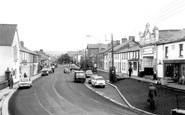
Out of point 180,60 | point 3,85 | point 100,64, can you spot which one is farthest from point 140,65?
point 100,64

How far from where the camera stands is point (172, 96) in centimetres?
2188

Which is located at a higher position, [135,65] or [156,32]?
[156,32]

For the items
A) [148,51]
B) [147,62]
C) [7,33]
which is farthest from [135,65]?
[7,33]

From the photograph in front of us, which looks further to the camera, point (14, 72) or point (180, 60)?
point (14, 72)

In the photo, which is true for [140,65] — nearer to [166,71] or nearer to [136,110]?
[166,71]

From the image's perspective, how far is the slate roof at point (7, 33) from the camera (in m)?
38.3

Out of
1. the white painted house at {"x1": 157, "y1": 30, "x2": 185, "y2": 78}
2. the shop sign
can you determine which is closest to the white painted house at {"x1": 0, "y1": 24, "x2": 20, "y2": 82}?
the shop sign

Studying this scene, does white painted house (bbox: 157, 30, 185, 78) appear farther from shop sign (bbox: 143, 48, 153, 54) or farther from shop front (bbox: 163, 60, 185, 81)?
shop sign (bbox: 143, 48, 153, 54)

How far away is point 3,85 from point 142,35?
26.2 metres

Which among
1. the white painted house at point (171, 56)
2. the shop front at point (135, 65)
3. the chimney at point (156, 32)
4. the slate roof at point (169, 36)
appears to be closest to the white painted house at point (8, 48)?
the shop front at point (135, 65)

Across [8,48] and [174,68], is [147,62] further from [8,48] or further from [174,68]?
[8,48]

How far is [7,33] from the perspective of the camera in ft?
132

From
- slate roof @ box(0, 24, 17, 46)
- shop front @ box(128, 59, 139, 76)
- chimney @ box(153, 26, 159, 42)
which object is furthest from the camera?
shop front @ box(128, 59, 139, 76)

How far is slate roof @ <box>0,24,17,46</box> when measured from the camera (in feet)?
126
